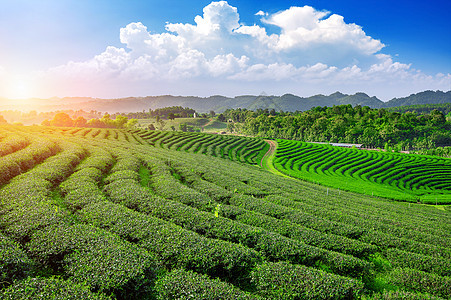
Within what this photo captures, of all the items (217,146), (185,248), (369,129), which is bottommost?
(217,146)

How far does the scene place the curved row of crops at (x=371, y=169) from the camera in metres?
52.8

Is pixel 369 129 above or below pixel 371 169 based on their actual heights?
above

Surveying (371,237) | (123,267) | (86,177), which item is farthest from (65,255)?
(371,237)

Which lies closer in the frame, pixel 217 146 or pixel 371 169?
pixel 371 169

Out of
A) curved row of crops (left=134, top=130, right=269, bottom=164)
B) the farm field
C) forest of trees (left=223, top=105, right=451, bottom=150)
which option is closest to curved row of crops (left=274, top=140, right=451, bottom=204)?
curved row of crops (left=134, top=130, right=269, bottom=164)

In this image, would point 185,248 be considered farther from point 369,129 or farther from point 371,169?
point 369,129

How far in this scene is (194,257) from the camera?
399 inches

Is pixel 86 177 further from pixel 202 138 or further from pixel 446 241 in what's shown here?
pixel 202 138

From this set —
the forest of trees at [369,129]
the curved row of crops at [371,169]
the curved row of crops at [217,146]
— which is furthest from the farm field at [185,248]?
the forest of trees at [369,129]

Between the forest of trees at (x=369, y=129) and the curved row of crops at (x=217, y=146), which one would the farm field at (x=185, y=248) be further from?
the forest of trees at (x=369, y=129)

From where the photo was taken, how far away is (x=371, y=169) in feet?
210

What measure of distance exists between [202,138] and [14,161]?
64.1 metres

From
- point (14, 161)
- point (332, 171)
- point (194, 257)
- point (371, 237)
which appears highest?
point (14, 161)

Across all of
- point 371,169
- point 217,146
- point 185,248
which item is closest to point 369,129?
point 371,169
